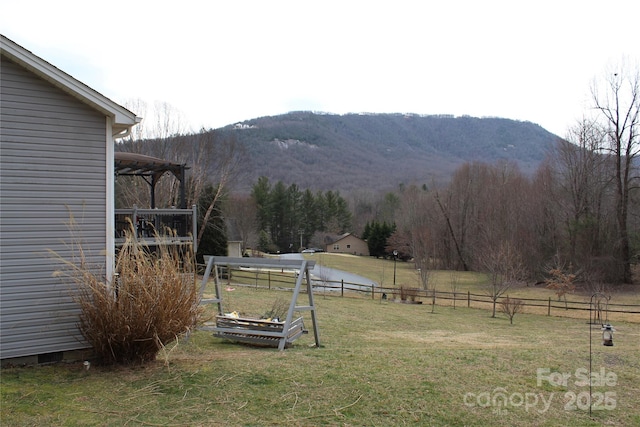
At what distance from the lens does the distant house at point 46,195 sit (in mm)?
6445

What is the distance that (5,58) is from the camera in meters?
6.61

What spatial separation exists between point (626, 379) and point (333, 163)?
134673 mm

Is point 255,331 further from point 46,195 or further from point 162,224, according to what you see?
point 162,224

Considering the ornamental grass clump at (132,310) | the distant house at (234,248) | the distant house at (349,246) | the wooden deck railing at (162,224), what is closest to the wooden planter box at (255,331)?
the ornamental grass clump at (132,310)

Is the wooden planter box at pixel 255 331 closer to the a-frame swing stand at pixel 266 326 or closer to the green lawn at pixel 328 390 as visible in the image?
the a-frame swing stand at pixel 266 326

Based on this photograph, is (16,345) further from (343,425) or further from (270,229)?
(270,229)

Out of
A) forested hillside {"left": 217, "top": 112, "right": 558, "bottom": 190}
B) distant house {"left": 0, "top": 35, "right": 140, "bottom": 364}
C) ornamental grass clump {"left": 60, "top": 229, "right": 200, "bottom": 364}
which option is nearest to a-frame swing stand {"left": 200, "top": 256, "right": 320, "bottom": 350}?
ornamental grass clump {"left": 60, "top": 229, "right": 200, "bottom": 364}

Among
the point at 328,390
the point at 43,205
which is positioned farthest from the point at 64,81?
the point at 328,390

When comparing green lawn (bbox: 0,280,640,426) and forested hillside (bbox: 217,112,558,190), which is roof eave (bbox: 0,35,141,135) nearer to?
green lawn (bbox: 0,280,640,426)

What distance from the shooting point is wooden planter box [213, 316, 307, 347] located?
8430 millimetres

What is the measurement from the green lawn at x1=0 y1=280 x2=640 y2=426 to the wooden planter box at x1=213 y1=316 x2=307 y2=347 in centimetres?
57

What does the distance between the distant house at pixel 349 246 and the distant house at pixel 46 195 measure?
230ft

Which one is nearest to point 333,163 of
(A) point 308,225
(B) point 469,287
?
(A) point 308,225

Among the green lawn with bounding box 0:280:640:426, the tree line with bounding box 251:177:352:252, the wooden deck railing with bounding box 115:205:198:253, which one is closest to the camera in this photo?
the green lawn with bounding box 0:280:640:426
